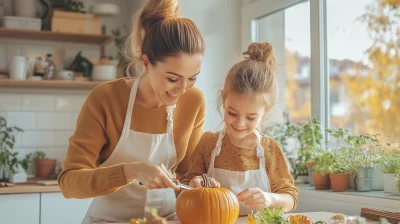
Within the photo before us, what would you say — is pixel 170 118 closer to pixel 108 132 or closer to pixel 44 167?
pixel 108 132

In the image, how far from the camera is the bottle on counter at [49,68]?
152 inches

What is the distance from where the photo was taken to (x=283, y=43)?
333cm

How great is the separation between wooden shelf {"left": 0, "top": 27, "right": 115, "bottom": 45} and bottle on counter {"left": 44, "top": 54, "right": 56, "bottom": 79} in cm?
16

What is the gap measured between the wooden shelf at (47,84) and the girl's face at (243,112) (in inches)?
83.8

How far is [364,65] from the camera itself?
2.62m

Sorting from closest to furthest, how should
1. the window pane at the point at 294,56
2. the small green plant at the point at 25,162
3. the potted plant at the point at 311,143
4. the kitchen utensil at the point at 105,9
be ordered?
the potted plant at the point at 311,143 < the window pane at the point at 294,56 < the small green plant at the point at 25,162 < the kitchen utensil at the point at 105,9

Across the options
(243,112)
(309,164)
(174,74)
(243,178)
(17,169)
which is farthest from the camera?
(17,169)

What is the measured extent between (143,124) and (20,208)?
1.68 meters

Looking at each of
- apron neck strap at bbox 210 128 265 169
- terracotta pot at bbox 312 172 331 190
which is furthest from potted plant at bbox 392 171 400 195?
apron neck strap at bbox 210 128 265 169

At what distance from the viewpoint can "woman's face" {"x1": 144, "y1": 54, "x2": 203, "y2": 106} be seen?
67.2 inches

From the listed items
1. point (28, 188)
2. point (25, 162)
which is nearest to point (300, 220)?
point (28, 188)

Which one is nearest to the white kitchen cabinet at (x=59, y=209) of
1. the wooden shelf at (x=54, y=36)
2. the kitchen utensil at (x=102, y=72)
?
the kitchen utensil at (x=102, y=72)

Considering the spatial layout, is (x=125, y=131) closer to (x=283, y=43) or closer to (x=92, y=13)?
(x=283, y=43)

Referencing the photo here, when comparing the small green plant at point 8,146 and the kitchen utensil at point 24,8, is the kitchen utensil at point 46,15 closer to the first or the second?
the kitchen utensil at point 24,8
